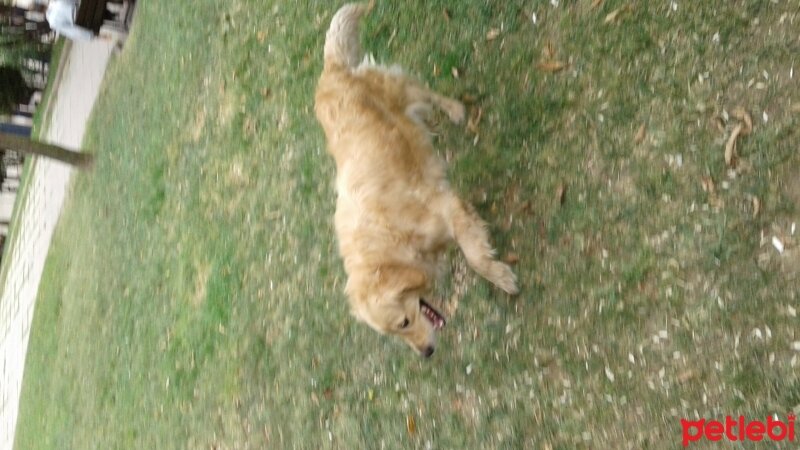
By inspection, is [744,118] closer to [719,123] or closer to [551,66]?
[719,123]

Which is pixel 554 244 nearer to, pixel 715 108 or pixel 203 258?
pixel 715 108

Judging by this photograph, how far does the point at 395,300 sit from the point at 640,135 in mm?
1782

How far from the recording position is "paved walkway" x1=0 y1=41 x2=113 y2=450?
1254cm

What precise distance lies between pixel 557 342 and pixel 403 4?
3.14 metres

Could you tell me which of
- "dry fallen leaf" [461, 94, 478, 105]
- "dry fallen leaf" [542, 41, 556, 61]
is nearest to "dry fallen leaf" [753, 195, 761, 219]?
"dry fallen leaf" [542, 41, 556, 61]

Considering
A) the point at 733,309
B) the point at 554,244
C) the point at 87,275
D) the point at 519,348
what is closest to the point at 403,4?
the point at 554,244

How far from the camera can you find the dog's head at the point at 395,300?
3.69 metres

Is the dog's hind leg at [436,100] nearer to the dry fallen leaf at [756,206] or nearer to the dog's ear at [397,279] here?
the dog's ear at [397,279]

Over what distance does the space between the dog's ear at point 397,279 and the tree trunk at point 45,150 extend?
819 cm

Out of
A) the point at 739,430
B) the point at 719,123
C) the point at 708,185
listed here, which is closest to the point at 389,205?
the point at 708,185

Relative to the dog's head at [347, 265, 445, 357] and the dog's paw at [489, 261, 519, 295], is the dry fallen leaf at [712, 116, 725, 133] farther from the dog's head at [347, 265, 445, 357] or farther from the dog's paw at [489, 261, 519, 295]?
the dog's head at [347, 265, 445, 357]

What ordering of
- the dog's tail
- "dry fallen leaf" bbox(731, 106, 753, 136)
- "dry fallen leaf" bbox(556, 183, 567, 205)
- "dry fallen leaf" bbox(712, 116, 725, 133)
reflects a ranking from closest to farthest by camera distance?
"dry fallen leaf" bbox(731, 106, 753, 136)
"dry fallen leaf" bbox(712, 116, 725, 133)
"dry fallen leaf" bbox(556, 183, 567, 205)
the dog's tail

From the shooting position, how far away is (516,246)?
4.16 meters

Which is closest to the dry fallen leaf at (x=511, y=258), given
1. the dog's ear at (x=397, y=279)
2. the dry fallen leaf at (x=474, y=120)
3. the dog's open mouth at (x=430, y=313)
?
the dog's open mouth at (x=430, y=313)
